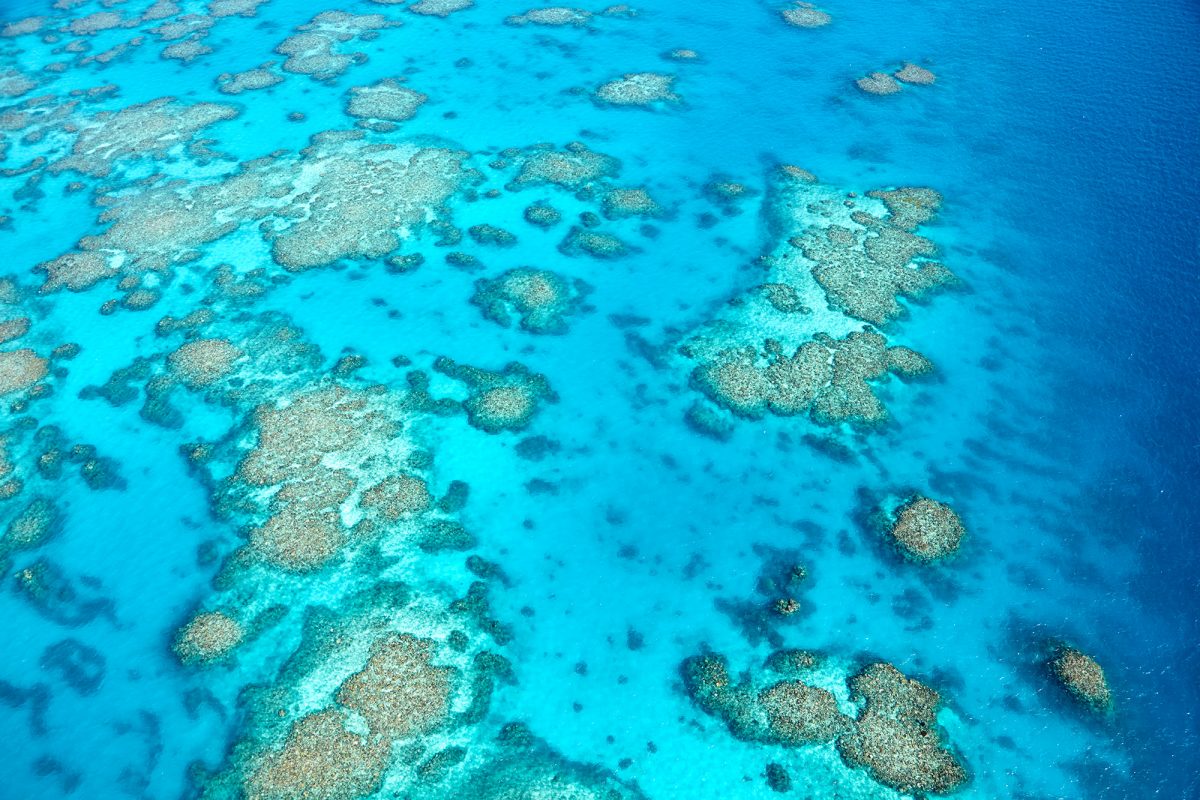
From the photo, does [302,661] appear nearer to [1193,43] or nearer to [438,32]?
[438,32]

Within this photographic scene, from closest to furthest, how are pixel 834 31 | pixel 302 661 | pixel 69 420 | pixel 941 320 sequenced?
pixel 302 661, pixel 69 420, pixel 941 320, pixel 834 31

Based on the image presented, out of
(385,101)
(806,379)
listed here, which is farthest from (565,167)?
(806,379)

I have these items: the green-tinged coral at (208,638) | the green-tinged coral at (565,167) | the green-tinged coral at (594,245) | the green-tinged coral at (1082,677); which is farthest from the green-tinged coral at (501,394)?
the green-tinged coral at (1082,677)

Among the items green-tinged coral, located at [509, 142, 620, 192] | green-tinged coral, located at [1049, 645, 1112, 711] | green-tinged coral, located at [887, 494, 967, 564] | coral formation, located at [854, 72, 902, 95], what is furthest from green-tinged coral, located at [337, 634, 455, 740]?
coral formation, located at [854, 72, 902, 95]

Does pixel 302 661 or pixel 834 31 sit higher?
pixel 834 31

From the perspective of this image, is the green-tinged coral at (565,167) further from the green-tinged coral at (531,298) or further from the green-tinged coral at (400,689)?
the green-tinged coral at (400,689)

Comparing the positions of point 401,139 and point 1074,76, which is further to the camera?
point 1074,76

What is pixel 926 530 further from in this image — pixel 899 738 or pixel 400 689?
pixel 400 689

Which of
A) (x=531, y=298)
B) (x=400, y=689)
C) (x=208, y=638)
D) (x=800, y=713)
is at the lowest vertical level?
(x=208, y=638)

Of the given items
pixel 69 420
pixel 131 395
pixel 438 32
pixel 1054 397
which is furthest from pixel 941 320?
A: pixel 438 32
